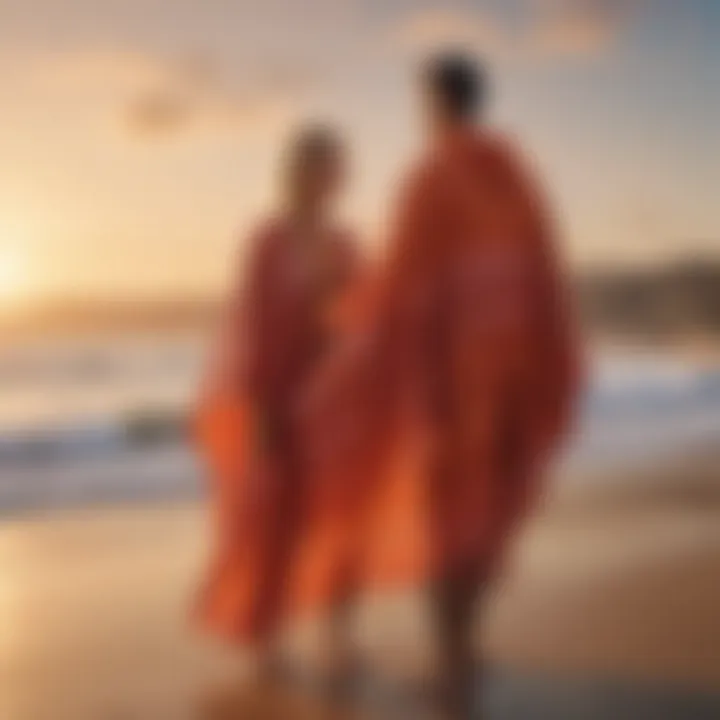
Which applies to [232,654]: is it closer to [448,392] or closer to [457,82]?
[448,392]

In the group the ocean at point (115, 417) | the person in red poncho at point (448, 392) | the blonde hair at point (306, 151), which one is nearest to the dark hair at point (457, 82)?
the person in red poncho at point (448, 392)

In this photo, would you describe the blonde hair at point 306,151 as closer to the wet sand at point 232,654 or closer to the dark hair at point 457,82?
the dark hair at point 457,82

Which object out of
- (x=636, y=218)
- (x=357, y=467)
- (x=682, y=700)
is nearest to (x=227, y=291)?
(x=357, y=467)

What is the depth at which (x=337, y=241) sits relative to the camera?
1395 mm

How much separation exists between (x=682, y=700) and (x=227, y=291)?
0.66 meters

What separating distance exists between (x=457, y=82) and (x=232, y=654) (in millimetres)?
665

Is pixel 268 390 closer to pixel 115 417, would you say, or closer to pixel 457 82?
pixel 115 417

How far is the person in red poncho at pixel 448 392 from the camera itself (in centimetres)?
137

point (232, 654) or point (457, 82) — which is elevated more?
point (457, 82)

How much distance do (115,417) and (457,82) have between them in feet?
1.71

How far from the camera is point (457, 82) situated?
146 centimetres

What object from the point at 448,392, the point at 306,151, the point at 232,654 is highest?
the point at 306,151

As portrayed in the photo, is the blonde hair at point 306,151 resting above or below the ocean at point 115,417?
above

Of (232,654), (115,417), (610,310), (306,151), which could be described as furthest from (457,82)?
(232,654)
